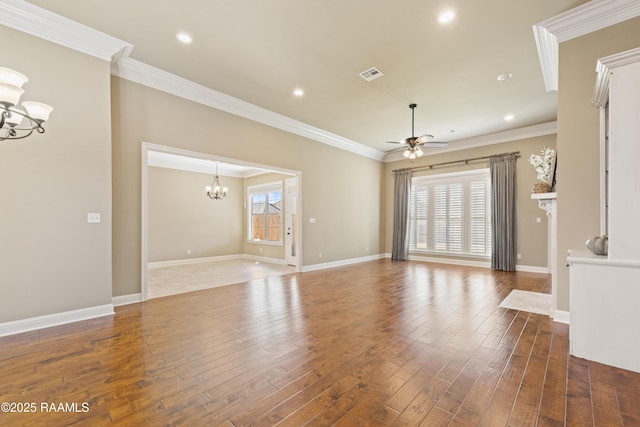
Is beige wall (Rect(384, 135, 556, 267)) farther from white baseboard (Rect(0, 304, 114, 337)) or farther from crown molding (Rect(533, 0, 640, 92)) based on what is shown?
white baseboard (Rect(0, 304, 114, 337))

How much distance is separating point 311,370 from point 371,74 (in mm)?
4093

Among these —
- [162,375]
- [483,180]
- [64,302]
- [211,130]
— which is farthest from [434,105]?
[64,302]

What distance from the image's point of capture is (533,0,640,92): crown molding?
2.79 meters

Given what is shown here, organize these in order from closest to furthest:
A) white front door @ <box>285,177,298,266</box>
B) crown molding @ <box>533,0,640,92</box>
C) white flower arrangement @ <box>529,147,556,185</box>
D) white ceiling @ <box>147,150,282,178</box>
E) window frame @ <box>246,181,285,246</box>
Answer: crown molding @ <box>533,0,640,92</box> → white flower arrangement @ <box>529,147,556,185</box> → white ceiling @ <box>147,150,282,178</box> → white front door @ <box>285,177,298,266</box> → window frame @ <box>246,181,285,246</box>

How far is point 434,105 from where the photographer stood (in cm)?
529

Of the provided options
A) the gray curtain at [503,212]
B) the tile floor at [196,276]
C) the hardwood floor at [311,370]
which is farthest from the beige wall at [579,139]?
the tile floor at [196,276]

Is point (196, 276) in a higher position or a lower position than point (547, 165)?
lower

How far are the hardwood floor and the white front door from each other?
160 inches

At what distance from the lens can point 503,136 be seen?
6.86m

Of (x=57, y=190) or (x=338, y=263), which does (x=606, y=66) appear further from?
(x=338, y=263)

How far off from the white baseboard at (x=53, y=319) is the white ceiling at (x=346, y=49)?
342 centimetres

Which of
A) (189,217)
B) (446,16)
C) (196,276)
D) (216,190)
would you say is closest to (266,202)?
(216,190)

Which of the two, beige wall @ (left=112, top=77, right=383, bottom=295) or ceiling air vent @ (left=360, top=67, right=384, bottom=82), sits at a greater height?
ceiling air vent @ (left=360, top=67, right=384, bottom=82)

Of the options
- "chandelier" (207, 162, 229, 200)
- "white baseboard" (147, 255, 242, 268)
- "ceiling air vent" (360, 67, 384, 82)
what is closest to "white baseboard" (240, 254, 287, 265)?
"white baseboard" (147, 255, 242, 268)
